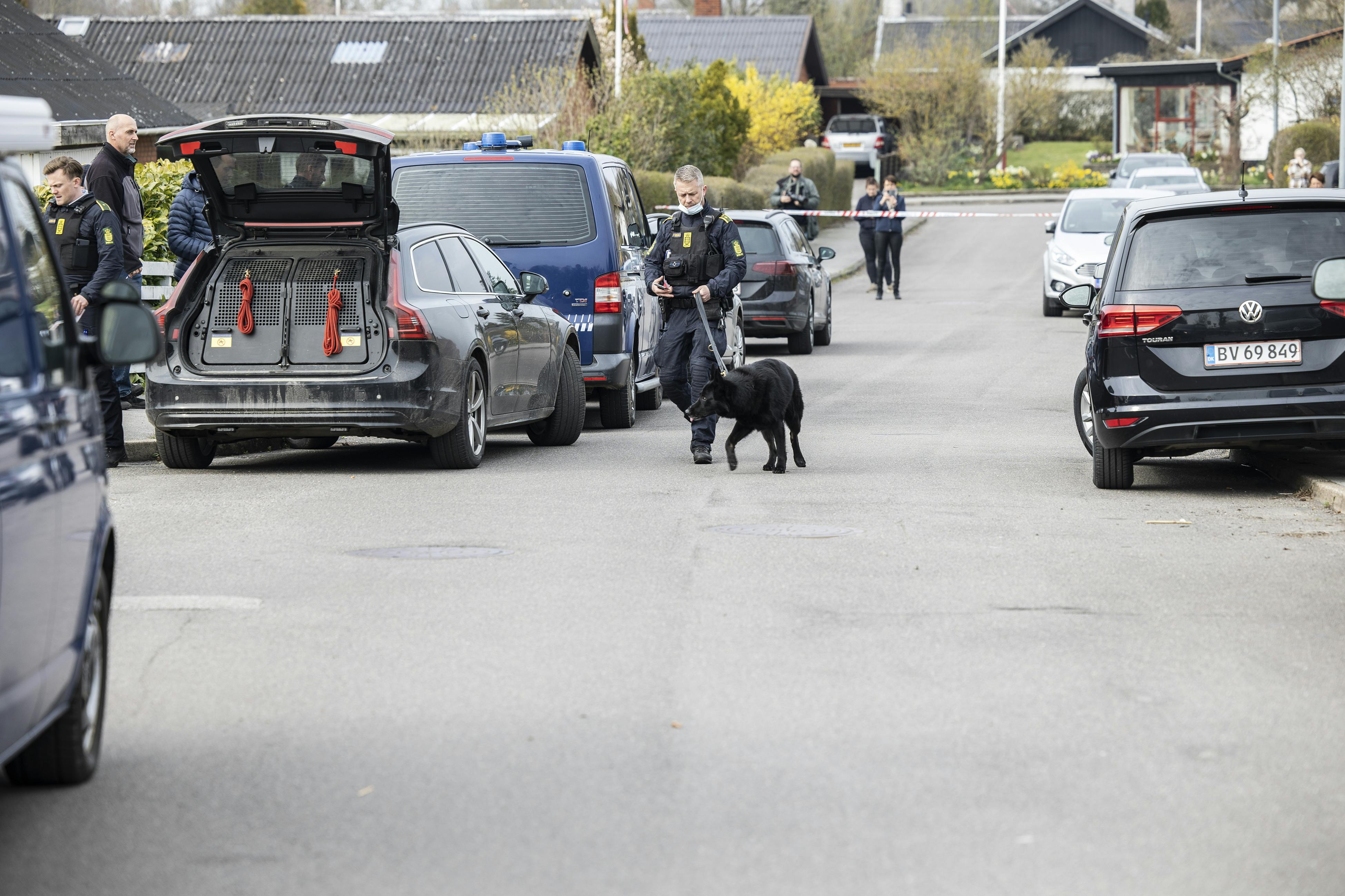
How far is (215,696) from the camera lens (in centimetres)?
607

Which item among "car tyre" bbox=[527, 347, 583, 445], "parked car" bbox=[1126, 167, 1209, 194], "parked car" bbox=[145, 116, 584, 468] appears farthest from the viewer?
"parked car" bbox=[1126, 167, 1209, 194]

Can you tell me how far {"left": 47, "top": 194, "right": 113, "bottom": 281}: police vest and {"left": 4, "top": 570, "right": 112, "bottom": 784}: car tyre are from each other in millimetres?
7438

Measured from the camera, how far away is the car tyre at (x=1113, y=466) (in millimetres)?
10953

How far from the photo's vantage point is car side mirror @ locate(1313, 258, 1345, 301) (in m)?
10.3

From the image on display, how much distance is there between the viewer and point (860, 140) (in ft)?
213

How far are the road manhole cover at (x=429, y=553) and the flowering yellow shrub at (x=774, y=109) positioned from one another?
148 ft

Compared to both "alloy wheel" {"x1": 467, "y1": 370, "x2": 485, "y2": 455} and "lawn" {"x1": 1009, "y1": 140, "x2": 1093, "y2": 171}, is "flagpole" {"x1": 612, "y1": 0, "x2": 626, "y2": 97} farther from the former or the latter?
"lawn" {"x1": 1009, "y1": 140, "x2": 1093, "y2": 171}

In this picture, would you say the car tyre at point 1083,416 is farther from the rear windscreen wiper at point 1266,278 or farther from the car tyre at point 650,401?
the car tyre at point 650,401

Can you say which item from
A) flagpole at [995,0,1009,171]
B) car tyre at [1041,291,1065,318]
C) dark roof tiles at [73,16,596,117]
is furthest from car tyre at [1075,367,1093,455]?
flagpole at [995,0,1009,171]

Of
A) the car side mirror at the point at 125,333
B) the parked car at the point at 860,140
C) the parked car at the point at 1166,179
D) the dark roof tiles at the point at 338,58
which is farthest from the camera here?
the parked car at the point at 860,140

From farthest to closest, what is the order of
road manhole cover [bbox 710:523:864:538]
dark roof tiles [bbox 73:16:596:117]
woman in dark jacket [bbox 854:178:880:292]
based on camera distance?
dark roof tiles [bbox 73:16:596:117] < woman in dark jacket [bbox 854:178:880:292] < road manhole cover [bbox 710:523:864:538]

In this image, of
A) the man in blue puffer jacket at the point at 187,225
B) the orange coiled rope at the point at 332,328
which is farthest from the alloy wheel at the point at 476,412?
the man in blue puffer jacket at the point at 187,225

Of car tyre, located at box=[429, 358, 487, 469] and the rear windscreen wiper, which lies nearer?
the rear windscreen wiper

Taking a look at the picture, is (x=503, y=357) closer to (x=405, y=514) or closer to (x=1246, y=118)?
(x=405, y=514)
